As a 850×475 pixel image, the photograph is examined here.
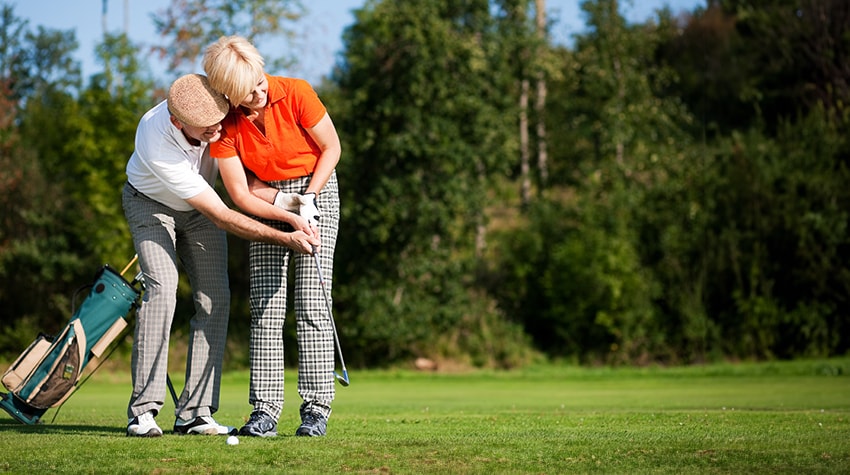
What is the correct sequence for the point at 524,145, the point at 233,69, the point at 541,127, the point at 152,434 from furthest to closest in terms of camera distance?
the point at 541,127 → the point at 524,145 → the point at 152,434 → the point at 233,69

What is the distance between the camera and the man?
4.80m

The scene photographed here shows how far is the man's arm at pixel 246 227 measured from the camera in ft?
15.8

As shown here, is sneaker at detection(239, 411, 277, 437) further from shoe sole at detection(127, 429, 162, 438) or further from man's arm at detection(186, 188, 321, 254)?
man's arm at detection(186, 188, 321, 254)

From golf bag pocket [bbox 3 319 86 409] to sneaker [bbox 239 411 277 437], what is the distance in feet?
3.34

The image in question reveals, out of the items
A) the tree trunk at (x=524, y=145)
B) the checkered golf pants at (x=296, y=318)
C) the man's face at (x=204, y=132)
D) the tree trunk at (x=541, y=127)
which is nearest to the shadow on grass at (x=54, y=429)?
the checkered golf pants at (x=296, y=318)

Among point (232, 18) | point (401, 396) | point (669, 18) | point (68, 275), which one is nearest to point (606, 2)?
point (669, 18)

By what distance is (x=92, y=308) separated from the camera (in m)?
5.21

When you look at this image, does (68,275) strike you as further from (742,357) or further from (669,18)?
(669,18)

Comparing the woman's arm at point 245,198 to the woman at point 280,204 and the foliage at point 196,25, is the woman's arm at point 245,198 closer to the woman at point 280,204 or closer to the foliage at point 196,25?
the woman at point 280,204

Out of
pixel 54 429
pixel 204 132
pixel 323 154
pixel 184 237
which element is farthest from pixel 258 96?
pixel 54 429

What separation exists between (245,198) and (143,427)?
1.21 meters

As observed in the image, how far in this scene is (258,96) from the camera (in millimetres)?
4742

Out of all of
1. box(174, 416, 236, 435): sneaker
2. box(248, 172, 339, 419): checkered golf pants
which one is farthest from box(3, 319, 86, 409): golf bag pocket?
box(248, 172, 339, 419): checkered golf pants

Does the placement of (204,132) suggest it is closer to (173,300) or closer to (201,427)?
(173,300)
